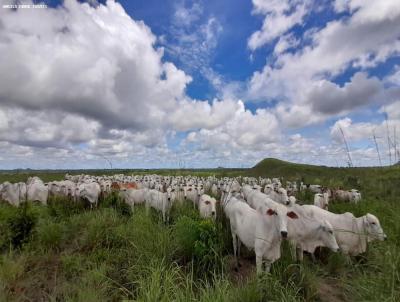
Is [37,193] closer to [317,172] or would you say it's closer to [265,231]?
[265,231]

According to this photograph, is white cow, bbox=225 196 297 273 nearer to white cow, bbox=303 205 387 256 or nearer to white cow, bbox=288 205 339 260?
white cow, bbox=288 205 339 260

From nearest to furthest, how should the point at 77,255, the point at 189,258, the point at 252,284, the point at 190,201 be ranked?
the point at 252,284, the point at 189,258, the point at 77,255, the point at 190,201

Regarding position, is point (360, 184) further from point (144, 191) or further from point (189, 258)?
point (189, 258)

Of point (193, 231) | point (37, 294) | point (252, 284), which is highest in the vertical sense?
point (193, 231)

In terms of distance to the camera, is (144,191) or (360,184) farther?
(360,184)

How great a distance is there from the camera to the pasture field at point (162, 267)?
5105mm

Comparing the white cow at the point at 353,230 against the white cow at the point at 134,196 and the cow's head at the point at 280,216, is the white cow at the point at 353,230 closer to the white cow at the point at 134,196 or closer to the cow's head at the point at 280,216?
the cow's head at the point at 280,216

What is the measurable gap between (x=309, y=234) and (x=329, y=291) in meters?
1.86

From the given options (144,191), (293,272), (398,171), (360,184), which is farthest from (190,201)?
(398,171)

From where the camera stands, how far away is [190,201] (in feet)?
56.9

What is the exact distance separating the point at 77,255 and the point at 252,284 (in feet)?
15.4

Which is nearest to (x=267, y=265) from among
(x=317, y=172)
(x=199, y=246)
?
(x=199, y=246)

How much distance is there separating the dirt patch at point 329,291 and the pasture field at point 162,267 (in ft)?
0.08

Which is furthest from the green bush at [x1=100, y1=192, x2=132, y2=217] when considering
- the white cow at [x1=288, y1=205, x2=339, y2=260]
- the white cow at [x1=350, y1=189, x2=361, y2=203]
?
the white cow at [x1=350, y1=189, x2=361, y2=203]
